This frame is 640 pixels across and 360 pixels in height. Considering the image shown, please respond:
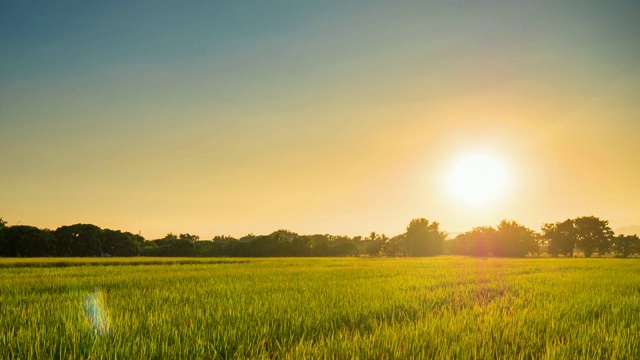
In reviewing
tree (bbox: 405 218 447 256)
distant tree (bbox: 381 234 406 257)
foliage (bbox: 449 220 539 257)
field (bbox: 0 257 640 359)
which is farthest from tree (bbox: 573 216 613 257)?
field (bbox: 0 257 640 359)

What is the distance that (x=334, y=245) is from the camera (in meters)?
78.2

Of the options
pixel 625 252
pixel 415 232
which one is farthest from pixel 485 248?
pixel 625 252

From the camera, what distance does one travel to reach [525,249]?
7100 centimetres

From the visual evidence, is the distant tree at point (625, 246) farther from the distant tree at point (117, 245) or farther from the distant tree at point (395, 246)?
the distant tree at point (117, 245)

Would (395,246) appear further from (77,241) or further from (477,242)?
(77,241)

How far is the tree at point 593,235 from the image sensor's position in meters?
72.8

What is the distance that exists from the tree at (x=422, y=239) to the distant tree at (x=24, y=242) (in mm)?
67641

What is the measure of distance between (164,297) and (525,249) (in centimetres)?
7815

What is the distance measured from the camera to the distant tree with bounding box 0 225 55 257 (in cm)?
5206

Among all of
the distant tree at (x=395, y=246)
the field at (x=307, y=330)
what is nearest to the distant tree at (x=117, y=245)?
the distant tree at (x=395, y=246)

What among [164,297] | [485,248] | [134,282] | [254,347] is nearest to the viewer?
[254,347]

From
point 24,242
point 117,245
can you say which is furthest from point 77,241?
point 24,242

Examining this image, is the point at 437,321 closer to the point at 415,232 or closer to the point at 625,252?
the point at 415,232

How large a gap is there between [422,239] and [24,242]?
237 feet
